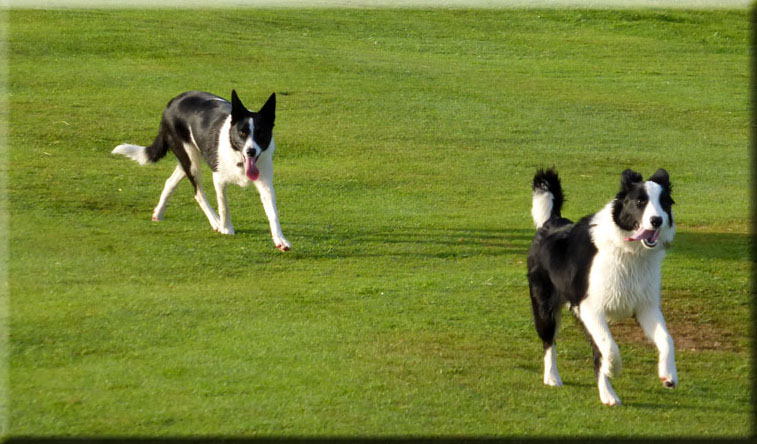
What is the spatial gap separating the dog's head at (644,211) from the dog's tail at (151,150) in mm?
7158

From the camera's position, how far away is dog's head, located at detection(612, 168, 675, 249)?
7180 mm

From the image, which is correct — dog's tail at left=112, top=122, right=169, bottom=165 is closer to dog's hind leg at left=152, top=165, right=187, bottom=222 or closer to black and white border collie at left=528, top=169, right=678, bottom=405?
dog's hind leg at left=152, top=165, right=187, bottom=222

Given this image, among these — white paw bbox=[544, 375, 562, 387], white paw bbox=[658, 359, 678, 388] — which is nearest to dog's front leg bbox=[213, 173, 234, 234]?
white paw bbox=[544, 375, 562, 387]

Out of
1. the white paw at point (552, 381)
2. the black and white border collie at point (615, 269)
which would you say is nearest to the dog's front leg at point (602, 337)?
the black and white border collie at point (615, 269)

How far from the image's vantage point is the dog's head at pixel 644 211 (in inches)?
283

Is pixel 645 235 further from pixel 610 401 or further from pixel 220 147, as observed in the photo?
pixel 220 147

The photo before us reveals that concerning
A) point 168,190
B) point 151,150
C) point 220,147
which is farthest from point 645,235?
point 151,150

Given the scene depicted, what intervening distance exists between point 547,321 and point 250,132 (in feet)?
15.2

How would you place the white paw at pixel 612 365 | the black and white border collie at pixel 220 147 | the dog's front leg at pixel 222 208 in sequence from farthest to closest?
the dog's front leg at pixel 222 208
the black and white border collie at pixel 220 147
the white paw at pixel 612 365

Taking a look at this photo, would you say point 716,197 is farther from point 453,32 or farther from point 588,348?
point 453,32

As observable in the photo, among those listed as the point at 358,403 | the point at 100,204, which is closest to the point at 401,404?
the point at 358,403

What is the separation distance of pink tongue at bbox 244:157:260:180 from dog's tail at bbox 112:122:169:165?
194 cm

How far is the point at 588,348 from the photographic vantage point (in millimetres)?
9164

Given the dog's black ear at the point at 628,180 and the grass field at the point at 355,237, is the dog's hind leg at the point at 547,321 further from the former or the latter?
the dog's black ear at the point at 628,180
